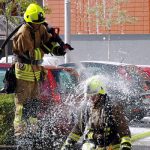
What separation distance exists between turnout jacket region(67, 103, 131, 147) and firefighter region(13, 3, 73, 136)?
73.9 inches

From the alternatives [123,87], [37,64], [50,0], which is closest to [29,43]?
[37,64]

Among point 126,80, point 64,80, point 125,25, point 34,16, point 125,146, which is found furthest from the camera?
point 125,25

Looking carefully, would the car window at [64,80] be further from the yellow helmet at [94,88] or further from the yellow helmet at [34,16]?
the yellow helmet at [94,88]

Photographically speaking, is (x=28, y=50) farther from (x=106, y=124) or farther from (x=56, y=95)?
(x=106, y=124)

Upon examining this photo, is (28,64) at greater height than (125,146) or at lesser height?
greater

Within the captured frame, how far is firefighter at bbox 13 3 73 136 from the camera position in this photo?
23.8ft

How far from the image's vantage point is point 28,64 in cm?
736

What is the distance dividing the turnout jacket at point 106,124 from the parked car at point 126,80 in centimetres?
318

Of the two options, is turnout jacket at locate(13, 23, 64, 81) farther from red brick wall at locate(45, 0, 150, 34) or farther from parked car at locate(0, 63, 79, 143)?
red brick wall at locate(45, 0, 150, 34)

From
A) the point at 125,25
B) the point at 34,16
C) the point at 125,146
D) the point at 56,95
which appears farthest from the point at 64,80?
the point at 125,25

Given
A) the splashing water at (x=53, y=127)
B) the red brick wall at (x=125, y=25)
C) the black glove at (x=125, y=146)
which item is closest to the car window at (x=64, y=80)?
the splashing water at (x=53, y=127)

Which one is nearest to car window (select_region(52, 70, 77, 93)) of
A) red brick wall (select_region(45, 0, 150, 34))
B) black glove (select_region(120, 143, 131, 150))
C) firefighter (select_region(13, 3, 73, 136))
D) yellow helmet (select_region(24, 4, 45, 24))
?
firefighter (select_region(13, 3, 73, 136))

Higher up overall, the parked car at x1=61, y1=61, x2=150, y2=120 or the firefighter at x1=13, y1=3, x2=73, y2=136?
the firefighter at x1=13, y1=3, x2=73, y2=136

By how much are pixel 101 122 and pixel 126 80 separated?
5059 mm
